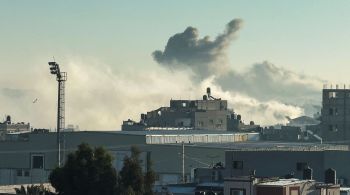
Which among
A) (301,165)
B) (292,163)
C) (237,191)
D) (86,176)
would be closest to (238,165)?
(292,163)

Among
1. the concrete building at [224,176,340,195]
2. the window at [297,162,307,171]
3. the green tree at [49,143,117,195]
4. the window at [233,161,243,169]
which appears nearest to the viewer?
the concrete building at [224,176,340,195]

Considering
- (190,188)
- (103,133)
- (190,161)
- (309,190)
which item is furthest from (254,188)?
(103,133)

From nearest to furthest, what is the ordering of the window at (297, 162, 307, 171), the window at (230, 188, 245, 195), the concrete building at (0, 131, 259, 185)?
the window at (230, 188, 245, 195) < the window at (297, 162, 307, 171) < the concrete building at (0, 131, 259, 185)

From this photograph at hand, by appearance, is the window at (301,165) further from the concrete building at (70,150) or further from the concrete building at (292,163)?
the concrete building at (70,150)

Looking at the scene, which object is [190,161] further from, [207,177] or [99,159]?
[99,159]

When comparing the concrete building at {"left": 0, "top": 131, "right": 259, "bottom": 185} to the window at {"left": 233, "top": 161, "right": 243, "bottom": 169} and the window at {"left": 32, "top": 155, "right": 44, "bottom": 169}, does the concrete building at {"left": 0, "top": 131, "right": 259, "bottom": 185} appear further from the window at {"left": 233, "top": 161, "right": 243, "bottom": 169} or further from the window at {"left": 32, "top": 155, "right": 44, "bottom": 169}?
the window at {"left": 233, "top": 161, "right": 243, "bottom": 169}

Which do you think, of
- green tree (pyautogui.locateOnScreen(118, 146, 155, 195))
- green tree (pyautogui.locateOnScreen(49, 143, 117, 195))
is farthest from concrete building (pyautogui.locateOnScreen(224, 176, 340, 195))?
green tree (pyautogui.locateOnScreen(49, 143, 117, 195))

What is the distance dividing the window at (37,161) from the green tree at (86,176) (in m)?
70.3

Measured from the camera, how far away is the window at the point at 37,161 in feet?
526

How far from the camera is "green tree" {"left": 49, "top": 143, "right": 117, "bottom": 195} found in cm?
8962

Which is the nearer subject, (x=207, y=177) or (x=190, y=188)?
(x=190, y=188)

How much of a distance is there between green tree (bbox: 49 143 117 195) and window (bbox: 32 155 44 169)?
231 feet

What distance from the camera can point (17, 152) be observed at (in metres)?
162

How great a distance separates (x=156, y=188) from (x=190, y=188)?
14.9 ft
